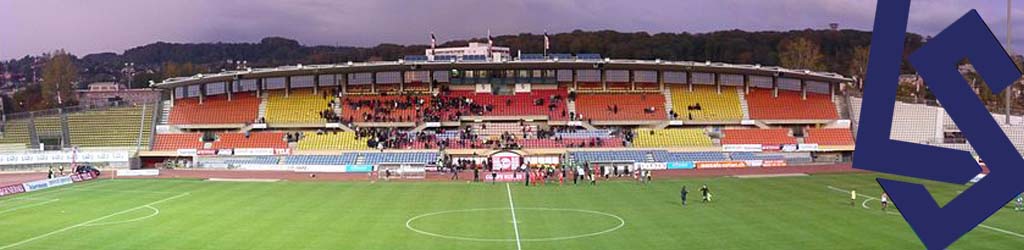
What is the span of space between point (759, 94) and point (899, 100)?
13.2 m

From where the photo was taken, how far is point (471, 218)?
1524 inches

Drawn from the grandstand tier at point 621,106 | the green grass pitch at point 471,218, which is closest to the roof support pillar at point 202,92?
the green grass pitch at point 471,218

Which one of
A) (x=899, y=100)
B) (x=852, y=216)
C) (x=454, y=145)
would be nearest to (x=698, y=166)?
(x=454, y=145)

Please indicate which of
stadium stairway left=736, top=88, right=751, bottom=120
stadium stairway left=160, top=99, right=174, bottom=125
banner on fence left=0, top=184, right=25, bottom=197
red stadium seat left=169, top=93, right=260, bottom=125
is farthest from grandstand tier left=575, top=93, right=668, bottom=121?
banner on fence left=0, top=184, right=25, bottom=197

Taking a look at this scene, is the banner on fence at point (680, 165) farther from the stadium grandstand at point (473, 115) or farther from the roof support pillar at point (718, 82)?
the roof support pillar at point (718, 82)

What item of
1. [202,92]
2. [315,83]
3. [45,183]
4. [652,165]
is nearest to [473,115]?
[315,83]

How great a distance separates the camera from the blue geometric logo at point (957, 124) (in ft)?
54.2

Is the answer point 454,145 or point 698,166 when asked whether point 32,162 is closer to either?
point 454,145

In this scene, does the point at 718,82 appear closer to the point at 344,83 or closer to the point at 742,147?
the point at 742,147

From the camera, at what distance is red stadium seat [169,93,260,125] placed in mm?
83062

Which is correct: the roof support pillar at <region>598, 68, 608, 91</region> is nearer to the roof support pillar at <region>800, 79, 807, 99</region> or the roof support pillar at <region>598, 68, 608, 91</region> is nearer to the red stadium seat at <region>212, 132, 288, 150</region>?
the roof support pillar at <region>800, 79, 807, 99</region>

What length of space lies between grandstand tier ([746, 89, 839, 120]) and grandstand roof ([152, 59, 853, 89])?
6.36 feet

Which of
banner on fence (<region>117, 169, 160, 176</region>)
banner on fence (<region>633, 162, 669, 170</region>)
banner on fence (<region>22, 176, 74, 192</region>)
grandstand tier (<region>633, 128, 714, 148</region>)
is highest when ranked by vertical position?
grandstand tier (<region>633, 128, 714, 148</region>)

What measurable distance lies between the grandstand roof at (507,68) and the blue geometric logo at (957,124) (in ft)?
208
